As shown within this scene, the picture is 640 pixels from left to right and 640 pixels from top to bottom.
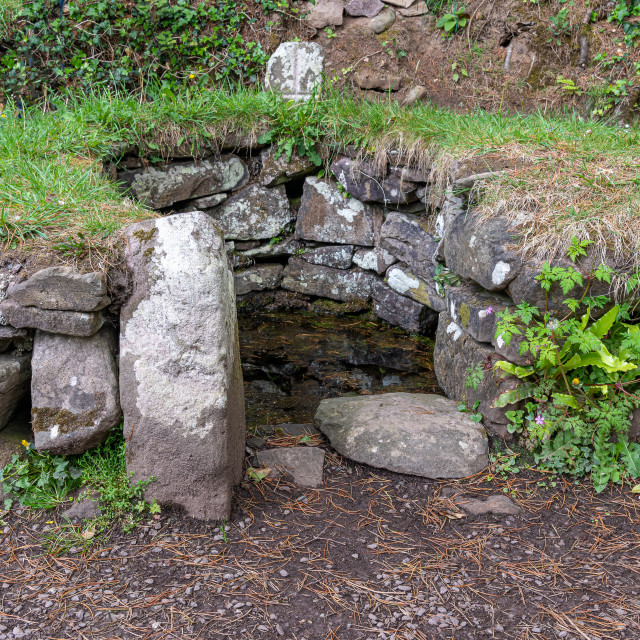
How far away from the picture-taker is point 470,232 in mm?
3289

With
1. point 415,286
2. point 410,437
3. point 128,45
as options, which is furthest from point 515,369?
point 128,45

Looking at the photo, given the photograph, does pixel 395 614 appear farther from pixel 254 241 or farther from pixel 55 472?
pixel 254 241

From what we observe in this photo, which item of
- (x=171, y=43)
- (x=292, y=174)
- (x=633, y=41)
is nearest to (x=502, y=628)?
(x=292, y=174)

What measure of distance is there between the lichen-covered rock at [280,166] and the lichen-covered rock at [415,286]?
1145mm

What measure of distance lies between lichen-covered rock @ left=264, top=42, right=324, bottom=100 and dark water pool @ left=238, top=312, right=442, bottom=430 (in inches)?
83.2

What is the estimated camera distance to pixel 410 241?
15.6 ft

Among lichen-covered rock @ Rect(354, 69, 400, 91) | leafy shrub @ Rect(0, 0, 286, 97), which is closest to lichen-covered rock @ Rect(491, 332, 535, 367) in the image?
lichen-covered rock @ Rect(354, 69, 400, 91)

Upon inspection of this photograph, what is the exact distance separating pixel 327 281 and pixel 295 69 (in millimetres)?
2011

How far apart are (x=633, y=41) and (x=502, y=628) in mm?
5120

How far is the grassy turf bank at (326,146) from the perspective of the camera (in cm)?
282

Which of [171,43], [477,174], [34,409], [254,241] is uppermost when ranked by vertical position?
[171,43]

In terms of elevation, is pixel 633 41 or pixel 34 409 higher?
pixel 633 41

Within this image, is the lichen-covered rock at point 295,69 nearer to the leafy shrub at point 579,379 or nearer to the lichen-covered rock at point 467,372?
the lichen-covered rock at point 467,372

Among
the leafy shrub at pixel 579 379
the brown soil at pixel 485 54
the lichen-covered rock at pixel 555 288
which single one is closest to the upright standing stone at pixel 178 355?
the leafy shrub at pixel 579 379
